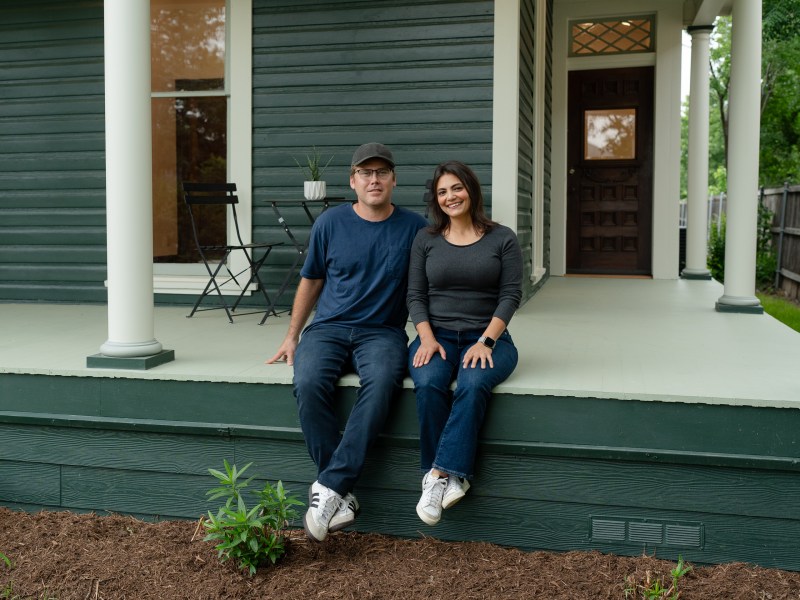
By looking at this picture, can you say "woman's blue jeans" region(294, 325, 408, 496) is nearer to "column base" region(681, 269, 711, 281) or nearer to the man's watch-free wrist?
the man's watch-free wrist

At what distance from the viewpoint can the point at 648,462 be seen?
287 centimetres

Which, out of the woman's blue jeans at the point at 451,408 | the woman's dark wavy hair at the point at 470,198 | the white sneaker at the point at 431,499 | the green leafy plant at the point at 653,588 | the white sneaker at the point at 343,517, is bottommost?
the green leafy plant at the point at 653,588

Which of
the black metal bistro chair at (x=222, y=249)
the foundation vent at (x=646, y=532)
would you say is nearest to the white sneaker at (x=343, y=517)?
the foundation vent at (x=646, y=532)

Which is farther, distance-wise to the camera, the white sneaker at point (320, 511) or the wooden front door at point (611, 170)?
the wooden front door at point (611, 170)

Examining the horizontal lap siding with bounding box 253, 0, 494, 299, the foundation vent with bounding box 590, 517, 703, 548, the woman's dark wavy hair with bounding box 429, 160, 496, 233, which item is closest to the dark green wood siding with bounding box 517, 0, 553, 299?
the horizontal lap siding with bounding box 253, 0, 494, 299

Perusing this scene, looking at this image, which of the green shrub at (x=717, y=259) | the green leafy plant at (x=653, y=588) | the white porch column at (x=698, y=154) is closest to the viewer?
Result: the green leafy plant at (x=653, y=588)

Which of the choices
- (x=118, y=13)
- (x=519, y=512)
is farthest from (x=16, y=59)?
(x=519, y=512)

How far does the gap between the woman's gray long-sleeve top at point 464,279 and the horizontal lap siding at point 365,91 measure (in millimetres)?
2001

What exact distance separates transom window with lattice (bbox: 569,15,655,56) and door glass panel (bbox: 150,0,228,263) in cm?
438

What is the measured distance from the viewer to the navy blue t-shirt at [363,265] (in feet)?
10.4

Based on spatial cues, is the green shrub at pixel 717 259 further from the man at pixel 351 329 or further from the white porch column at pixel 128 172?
the white porch column at pixel 128 172

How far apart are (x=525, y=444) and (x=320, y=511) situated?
0.73 m

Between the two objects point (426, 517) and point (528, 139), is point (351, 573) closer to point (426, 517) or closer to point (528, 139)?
point (426, 517)

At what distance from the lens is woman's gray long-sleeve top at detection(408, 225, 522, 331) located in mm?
3053
